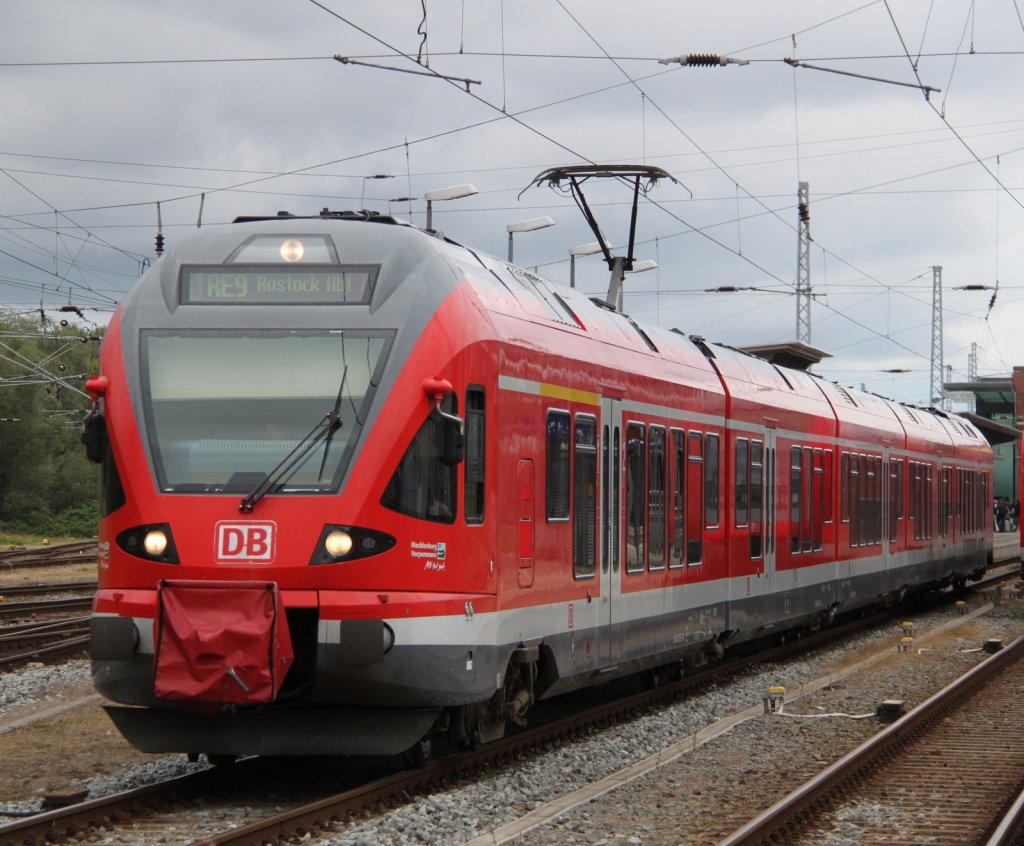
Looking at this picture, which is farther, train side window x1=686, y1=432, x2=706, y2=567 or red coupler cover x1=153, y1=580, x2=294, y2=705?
train side window x1=686, y1=432, x2=706, y2=567

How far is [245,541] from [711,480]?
7.76 metres

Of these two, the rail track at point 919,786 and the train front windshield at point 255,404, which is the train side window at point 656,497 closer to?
the rail track at point 919,786

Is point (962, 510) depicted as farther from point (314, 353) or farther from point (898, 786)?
point (314, 353)

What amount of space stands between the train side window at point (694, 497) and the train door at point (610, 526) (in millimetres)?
2135

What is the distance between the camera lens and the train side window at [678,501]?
14820 mm

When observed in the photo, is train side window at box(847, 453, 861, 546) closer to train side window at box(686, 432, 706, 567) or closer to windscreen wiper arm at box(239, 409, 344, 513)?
train side window at box(686, 432, 706, 567)

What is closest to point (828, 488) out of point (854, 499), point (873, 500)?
point (854, 499)

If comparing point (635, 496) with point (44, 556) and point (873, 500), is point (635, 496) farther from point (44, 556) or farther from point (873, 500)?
point (44, 556)

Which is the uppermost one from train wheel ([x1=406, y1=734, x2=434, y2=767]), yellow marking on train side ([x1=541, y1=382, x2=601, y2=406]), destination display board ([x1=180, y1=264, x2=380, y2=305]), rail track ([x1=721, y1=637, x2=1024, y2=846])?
destination display board ([x1=180, y1=264, x2=380, y2=305])

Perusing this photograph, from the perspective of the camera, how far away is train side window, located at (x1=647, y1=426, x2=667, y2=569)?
46.2 ft

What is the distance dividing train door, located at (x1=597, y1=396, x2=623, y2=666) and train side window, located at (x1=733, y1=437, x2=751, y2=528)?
4092 mm

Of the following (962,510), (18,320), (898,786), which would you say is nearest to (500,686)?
(898,786)

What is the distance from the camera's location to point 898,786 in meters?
10.9

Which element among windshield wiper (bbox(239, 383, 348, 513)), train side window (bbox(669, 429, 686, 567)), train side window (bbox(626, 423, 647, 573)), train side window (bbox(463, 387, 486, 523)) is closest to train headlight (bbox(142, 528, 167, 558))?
windshield wiper (bbox(239, 383, 348, 513))
